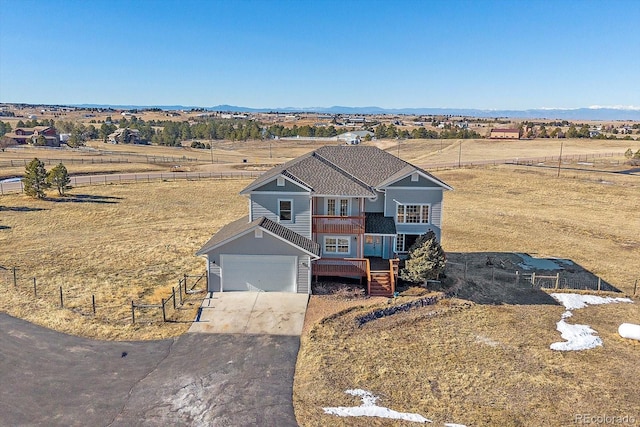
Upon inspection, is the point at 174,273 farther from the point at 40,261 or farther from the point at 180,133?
the point at 180,133

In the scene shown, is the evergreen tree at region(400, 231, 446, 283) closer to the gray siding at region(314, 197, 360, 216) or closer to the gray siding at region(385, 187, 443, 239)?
the gray siding at region(385, 187, 443, 239)

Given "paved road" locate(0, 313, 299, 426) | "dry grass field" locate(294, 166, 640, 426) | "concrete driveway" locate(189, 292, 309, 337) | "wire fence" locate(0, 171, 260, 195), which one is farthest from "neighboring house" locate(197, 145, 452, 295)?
"wire fence" locate(0, 171, 260, 195)

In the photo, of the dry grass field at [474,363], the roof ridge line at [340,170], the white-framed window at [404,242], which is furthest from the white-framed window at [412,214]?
the dry grass field at [474,363]

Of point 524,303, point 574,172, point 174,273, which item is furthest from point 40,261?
point 574,172

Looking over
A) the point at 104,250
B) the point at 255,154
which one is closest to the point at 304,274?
the point at 104,250

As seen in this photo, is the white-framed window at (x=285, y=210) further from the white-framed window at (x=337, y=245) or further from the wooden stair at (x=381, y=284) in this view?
the wooden stair at (x=381, y=284)

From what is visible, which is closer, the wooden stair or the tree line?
the wooden stair
